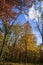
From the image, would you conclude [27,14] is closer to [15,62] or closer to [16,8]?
[16,8]

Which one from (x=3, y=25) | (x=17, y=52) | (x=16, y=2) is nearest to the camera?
(x=16, y=2)

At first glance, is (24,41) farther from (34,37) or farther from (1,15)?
(1,15)

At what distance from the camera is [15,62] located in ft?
43.5

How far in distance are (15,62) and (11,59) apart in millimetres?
273

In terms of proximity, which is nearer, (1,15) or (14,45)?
(1,15)

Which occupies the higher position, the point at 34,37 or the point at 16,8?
Answer: the point at 16,8

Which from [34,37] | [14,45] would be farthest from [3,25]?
[34,37]

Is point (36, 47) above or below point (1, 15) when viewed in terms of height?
below

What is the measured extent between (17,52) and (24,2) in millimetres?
3020

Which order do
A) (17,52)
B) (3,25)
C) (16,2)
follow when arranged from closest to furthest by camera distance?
(16,2) < (3,25) < (17,52)

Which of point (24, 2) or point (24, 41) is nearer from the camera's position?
point (24, 2)

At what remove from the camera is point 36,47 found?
14.5 metres

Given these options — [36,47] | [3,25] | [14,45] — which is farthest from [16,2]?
[36,47]

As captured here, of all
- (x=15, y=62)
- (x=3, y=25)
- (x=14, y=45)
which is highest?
(x=3, y=25)
